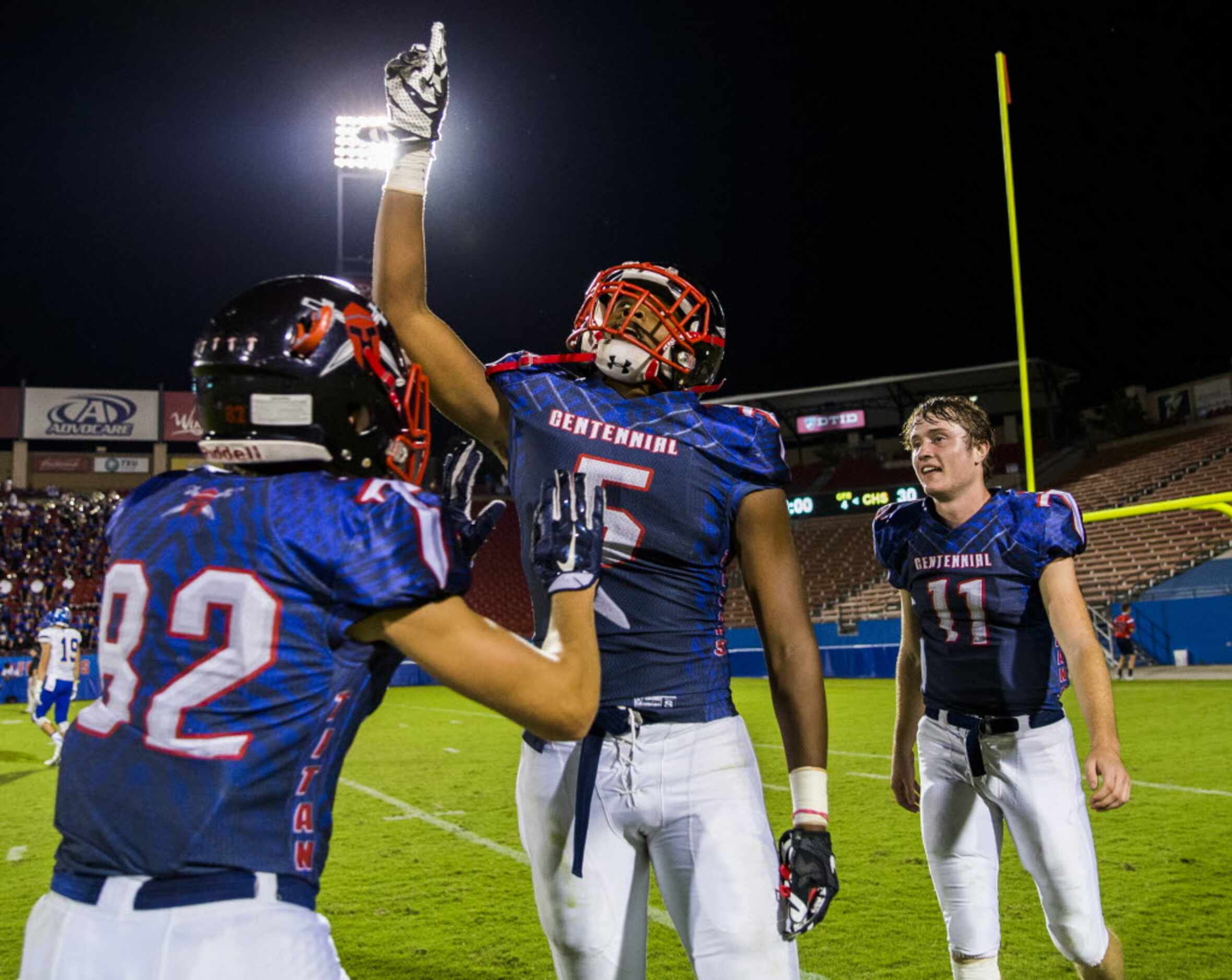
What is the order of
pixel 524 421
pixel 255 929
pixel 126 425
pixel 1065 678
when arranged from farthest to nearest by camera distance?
pixel 126 425 → pixel 1065 678 → pixel 524 421 → pixel 255 929

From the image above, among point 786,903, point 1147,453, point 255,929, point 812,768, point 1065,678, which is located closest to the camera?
point 255,929

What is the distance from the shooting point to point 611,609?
2344 mm

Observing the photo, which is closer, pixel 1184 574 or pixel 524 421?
pixel 524 421

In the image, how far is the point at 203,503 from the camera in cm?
165

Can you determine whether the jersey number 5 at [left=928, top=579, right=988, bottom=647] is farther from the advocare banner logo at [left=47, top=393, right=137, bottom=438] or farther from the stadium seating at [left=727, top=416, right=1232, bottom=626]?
the advocare banner logo at [left=47, top=393, right=137, bottom=438]

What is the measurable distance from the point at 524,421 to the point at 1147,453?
32.9 m

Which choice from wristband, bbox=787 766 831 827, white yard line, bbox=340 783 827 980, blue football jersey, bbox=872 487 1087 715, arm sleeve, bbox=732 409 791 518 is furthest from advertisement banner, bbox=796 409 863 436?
wristband, bbox=787 766 831 827

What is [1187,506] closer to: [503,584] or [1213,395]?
[1213,395]

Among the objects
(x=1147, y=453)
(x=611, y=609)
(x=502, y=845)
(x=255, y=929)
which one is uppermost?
(x=1147, y=453)

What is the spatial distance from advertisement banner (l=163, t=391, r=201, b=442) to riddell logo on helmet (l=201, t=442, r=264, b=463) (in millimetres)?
41076

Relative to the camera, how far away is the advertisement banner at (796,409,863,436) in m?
37.9

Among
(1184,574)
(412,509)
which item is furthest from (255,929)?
(1184,574)

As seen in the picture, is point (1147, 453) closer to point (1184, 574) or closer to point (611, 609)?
point (1184, 574)

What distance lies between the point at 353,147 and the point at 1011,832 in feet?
68.0
